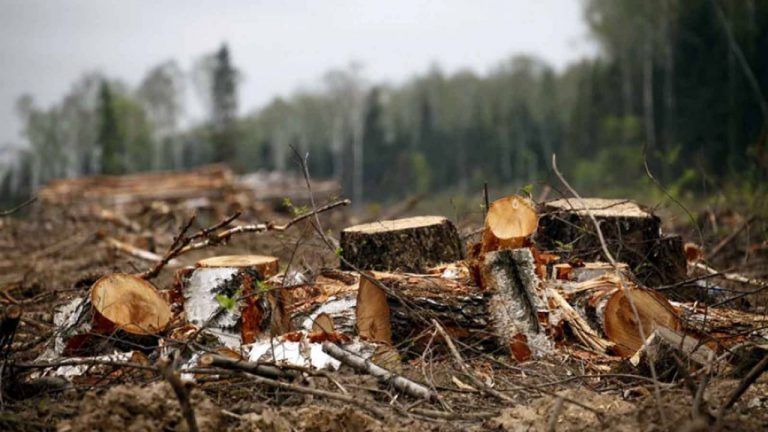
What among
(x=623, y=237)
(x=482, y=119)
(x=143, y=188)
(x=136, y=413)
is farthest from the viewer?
(x=482, y=119)

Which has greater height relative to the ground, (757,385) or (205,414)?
(205,414)

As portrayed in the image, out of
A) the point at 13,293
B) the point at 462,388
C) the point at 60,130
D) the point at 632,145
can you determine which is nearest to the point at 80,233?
the point at 13,293

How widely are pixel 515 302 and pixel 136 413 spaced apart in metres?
2.28

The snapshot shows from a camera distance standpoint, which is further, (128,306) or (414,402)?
(128,306)

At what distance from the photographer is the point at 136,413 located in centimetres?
263

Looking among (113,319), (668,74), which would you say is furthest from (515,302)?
(668,74)

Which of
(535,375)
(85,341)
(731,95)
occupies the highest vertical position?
(731,95)

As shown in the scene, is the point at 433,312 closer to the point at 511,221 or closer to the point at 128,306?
the point at 511,221

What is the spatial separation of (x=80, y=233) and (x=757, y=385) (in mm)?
11889

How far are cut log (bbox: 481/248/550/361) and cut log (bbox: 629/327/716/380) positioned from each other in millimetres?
666

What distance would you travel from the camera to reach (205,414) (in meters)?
2.70

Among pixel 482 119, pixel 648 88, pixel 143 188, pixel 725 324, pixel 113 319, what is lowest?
pixel 725 324

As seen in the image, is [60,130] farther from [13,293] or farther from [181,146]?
[13,293]

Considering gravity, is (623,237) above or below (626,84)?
below
